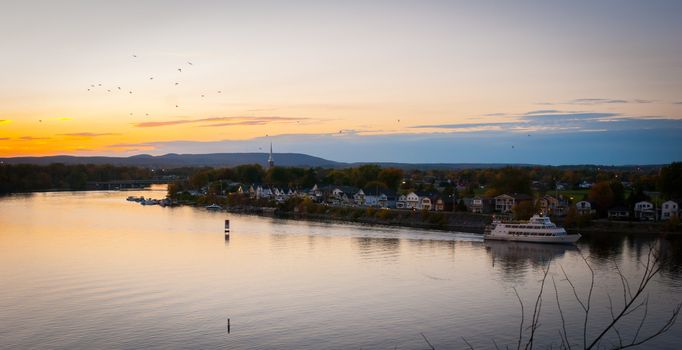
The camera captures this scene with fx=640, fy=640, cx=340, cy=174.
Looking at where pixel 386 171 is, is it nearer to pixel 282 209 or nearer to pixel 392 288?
pixel 282 209

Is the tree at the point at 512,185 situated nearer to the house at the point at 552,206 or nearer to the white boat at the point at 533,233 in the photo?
the house at the point at 552,206

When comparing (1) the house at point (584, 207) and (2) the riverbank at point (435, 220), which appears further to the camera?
(1) the house at point (584, 207)

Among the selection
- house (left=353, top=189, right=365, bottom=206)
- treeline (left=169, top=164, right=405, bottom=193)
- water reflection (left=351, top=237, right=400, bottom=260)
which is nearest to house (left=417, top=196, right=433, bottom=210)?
house (left=353, top=189, right=365, bottom=206)

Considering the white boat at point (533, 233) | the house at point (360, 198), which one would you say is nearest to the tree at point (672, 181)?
the white boat at point (533, 233)

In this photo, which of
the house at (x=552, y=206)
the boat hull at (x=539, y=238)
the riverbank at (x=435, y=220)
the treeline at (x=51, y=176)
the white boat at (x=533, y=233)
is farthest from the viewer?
the treeline at (x=51, y=176)

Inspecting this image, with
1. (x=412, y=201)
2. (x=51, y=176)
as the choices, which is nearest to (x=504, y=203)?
(x=412, y=201)

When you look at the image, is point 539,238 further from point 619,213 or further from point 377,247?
point 619,213
